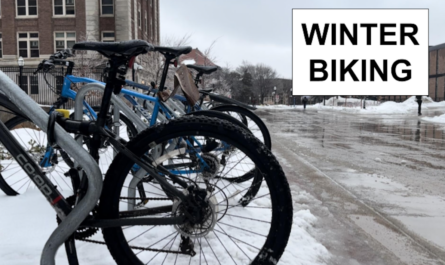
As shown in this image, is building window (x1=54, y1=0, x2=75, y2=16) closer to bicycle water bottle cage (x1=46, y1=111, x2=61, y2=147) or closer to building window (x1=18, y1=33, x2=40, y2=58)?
building window (x1=18, y1=33, x2=40, y2=58)

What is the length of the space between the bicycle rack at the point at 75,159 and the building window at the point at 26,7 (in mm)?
36274

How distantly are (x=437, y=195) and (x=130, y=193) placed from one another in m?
4.19

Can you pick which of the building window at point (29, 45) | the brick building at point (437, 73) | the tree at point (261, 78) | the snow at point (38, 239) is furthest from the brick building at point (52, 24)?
the tree at point (261, 78)

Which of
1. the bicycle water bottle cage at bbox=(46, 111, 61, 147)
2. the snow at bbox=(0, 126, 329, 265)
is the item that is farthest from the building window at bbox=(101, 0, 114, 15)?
the bicycle water bottle cage at bbox=(46, 111, 61, 147)

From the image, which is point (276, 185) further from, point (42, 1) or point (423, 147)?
point (42, 1)

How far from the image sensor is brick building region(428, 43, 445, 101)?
5138 cm

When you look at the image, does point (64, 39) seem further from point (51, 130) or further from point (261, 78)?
point (261, 78)

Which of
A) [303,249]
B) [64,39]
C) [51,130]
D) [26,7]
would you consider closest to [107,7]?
[64,39]

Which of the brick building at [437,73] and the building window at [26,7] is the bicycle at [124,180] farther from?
the brick building at [437,73]

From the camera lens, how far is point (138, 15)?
36531 mm

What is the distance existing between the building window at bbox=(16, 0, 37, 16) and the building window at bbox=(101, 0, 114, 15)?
6014 mm

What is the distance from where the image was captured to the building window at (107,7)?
3297cm

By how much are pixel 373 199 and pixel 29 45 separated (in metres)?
35.6

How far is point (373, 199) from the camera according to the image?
4.78m
